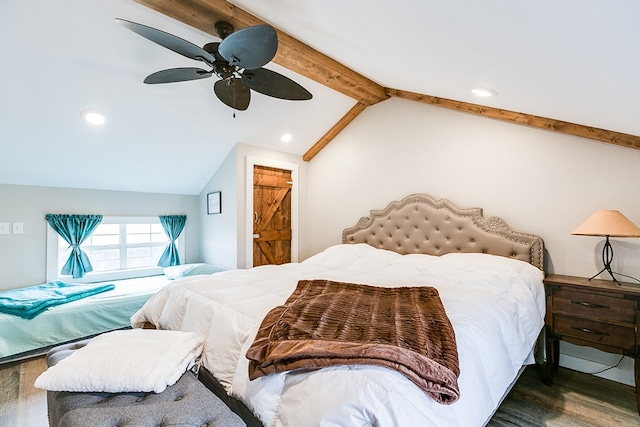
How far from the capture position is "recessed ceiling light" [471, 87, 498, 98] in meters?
2.46

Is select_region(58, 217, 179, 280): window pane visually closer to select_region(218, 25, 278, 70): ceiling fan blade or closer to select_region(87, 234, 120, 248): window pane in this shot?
select_region(87, 234, 120, 248): window pane

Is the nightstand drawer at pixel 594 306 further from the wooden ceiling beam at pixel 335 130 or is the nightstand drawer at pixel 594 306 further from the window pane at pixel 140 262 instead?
the window pane at pixel 140 262

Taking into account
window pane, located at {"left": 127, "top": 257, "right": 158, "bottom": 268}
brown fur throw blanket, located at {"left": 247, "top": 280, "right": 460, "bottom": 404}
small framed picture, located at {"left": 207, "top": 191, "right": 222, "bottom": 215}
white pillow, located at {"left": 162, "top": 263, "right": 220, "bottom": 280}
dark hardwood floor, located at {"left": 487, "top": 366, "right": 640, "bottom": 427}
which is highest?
small framed picture, located at {"left": 207, "top": 191, "right": 222, "bottom": 215}

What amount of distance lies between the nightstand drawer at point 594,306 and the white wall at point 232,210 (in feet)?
10.4

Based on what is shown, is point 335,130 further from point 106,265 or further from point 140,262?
point 106,265

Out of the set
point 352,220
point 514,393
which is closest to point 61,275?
point 352,220

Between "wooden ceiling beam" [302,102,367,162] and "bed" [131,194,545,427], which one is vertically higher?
"wooden ceiling beam" [302,102,367,162]

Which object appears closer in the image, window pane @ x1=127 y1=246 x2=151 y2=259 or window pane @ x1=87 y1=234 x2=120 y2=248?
window pane @ x1=87 y1=234 x2=120 y2=248

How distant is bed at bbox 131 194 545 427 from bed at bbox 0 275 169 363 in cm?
111

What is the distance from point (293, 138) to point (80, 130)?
2297mm

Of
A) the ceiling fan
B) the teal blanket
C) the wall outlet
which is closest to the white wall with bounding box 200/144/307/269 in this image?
the teal blanket

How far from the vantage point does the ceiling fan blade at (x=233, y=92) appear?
88.0 inches

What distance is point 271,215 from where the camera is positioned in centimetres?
432

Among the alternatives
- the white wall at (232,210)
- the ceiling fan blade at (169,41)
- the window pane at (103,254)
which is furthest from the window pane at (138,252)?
the ceiling fan blade at (169,41)
